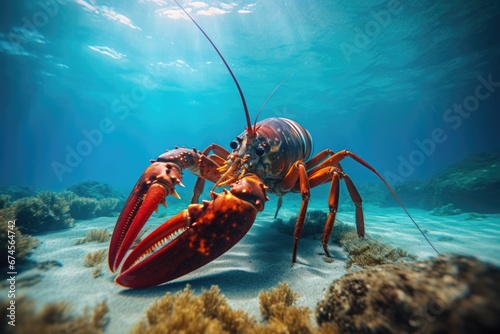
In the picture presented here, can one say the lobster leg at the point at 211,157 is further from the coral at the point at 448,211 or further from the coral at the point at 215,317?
the coral at the point at 448,211

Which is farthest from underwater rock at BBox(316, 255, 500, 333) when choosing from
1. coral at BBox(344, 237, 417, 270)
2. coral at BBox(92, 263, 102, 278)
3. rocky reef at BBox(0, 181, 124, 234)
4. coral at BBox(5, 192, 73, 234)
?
coral at BBox(5, 192, 73, 234)

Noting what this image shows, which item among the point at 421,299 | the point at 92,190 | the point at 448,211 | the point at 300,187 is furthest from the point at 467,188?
the point at 92,190

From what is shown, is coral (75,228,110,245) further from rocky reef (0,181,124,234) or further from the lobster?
the lobster

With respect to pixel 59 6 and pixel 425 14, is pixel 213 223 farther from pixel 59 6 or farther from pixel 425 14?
pixel 59 6

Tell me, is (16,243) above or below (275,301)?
below

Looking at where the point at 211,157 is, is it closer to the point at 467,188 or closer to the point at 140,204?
the point at 140,204

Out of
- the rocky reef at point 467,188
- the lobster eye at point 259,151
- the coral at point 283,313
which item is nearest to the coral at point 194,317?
the coral at point 283,313
